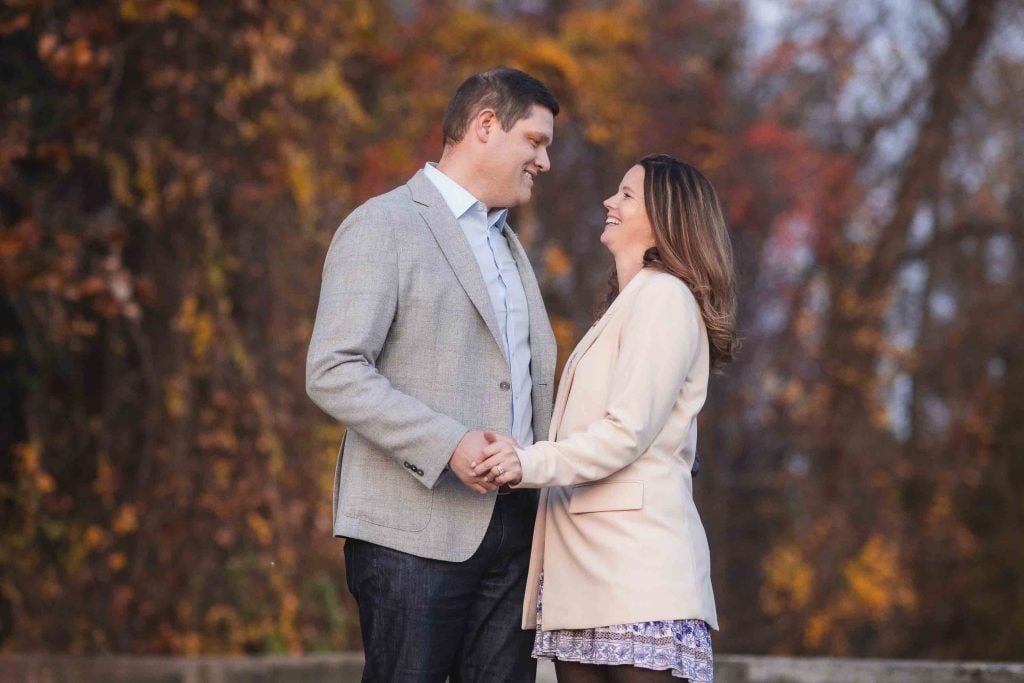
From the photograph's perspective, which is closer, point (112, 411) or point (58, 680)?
point (58, 680)

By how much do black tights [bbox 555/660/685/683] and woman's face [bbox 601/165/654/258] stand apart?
924 mm

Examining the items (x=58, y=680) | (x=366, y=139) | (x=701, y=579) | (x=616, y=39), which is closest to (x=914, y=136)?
(x=616, y=39)

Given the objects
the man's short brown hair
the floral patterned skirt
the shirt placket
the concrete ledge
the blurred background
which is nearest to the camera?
the floral patterned skirt

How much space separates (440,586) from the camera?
296 cm

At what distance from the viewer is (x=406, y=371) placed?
301 cm

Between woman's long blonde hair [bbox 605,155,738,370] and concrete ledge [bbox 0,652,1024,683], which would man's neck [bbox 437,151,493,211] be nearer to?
woman's long blonde hair [bbox 605,155,738,370]

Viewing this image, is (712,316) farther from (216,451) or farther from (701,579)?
(216,451)

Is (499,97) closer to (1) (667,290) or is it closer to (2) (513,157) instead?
(2) (513,157)

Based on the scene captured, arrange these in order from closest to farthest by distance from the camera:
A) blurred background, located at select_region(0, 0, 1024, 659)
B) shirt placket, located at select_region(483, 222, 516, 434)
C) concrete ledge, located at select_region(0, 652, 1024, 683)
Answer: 1. shirt placket, located at select_region(483, 222, 516, 434)
2. concrete ledge, located at select_region(0, 652, 1024, 683)
3. blurred background, located at select_region(0, 0, 1024, 659)

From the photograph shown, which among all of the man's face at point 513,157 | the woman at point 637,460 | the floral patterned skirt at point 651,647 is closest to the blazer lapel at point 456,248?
the man's face at point 513,157

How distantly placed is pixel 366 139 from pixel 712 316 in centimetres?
601

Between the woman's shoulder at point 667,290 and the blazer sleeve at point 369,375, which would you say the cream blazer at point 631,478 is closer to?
the woman's shoulder at point 667,290

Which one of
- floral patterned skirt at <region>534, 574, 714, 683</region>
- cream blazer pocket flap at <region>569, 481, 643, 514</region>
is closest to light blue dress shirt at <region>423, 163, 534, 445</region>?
cream blazer pocket flap at <region>569, 481, 643, 514</region>

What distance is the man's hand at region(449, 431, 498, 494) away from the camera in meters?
2.86
